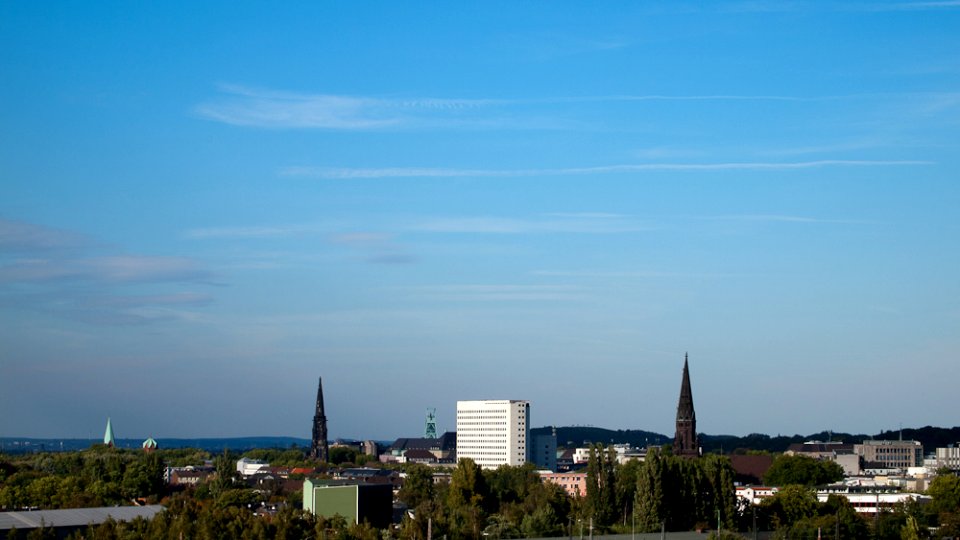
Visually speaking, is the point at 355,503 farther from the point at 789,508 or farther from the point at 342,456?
the point at 342,456

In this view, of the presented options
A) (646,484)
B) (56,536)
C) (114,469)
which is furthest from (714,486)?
(114,469)

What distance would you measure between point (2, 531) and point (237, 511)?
952 centimetres

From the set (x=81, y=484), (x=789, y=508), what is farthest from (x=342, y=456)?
(x=789, y=508)

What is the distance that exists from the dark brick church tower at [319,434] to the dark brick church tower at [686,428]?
5743 cm

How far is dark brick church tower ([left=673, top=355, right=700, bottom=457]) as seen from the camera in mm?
134250

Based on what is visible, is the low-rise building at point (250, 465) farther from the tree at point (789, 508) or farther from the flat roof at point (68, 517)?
the flat roof at point (68, 517)

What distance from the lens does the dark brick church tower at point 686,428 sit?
440ft

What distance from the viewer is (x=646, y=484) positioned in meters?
77.6

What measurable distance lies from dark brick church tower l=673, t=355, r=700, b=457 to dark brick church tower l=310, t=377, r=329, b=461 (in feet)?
188

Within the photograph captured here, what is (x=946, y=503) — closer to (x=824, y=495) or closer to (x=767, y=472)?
(x=824, y=495)

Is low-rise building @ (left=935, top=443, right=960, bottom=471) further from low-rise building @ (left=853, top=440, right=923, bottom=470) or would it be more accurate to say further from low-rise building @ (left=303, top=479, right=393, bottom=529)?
low-rise building @ (left=303, top=479, right=393, bottom=529)

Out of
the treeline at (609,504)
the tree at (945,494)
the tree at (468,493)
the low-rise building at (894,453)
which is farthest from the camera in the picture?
the low-rise building at (894,453)

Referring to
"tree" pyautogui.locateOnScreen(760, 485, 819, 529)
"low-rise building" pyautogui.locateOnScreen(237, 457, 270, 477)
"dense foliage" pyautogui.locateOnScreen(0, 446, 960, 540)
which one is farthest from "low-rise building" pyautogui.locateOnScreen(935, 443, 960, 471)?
"tree" pyautogui.locateOnScreen(760, 485, 819, 529)

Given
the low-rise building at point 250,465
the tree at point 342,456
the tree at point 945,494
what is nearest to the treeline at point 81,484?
the low-rise building at point 250,465
